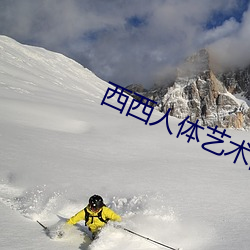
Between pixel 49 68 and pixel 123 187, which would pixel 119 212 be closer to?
pixel 123 187

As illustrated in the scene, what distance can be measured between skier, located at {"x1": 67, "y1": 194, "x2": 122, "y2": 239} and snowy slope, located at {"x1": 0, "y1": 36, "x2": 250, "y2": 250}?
0.24 m

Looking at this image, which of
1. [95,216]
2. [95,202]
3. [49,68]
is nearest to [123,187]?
[95,216]

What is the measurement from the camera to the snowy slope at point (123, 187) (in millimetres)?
5070

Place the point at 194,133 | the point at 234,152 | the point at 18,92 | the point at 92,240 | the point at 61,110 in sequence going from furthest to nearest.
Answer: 1. the point at 18,92
2. the point at 61,110
3. the point at 194,133
4. the point at 234,152
5. the point at 92,240

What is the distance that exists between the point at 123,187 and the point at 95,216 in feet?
6.32

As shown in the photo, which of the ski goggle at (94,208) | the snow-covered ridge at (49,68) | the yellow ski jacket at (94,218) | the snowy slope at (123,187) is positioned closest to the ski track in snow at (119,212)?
the snowy slope at (123,187)

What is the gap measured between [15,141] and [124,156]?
3.76 metres

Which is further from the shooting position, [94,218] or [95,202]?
[94,218]

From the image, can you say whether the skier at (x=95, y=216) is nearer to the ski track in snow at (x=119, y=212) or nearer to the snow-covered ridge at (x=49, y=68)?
the ski track in snow at (x=119, y=212)

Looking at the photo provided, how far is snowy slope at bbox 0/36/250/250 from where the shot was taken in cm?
507

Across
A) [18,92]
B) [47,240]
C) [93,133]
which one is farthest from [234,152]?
[18,92]

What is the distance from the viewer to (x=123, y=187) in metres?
7.30

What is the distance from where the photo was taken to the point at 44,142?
10742mm

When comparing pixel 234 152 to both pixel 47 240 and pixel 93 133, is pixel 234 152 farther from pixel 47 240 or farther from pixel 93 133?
pixel 47 240
